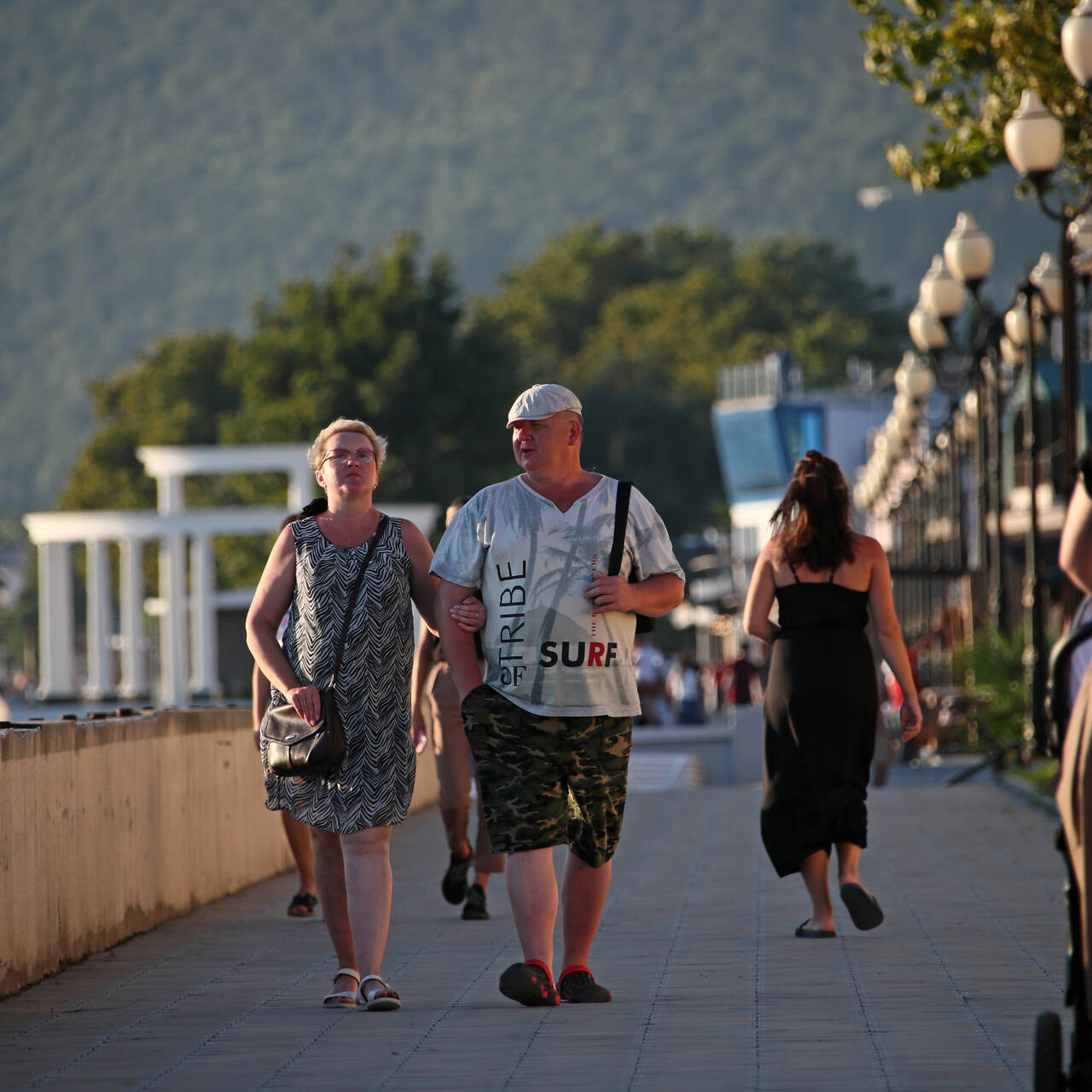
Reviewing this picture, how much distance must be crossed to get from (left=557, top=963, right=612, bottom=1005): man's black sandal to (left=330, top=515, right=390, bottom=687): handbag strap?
119cm

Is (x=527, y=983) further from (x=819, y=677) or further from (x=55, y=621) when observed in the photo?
(x=55, y=621)

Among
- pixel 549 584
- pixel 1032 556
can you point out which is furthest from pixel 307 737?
pixel 1032 556

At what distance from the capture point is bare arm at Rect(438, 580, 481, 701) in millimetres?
7059

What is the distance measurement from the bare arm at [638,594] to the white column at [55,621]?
40.8 m

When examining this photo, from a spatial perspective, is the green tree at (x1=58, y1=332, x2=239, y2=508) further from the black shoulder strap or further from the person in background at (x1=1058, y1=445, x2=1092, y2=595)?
the person in background at (x1=1058, y1=445, x2=1092, y2=595)

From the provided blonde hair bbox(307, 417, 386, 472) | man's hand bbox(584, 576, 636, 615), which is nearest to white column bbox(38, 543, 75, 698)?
blonde hair bbox(307, 417, 386, 472)

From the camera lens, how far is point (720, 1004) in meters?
7.03

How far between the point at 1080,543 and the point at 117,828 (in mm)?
5447

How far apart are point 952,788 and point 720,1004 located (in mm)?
11409

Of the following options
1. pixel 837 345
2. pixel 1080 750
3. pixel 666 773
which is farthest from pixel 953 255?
pixel 837 345

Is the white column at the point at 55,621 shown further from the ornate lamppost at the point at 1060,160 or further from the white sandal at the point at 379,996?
the white sandal at the point at 379,996

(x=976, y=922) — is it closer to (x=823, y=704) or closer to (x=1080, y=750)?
(x=823, y=704)

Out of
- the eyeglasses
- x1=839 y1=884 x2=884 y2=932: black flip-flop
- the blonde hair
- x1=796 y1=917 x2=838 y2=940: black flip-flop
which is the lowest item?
x1=796 y1=917 x2=838 y2=940: black flip-flop

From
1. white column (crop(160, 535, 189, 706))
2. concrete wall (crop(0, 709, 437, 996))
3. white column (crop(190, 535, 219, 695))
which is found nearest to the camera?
concrete wall (crop(0, 709, 437, 996))
